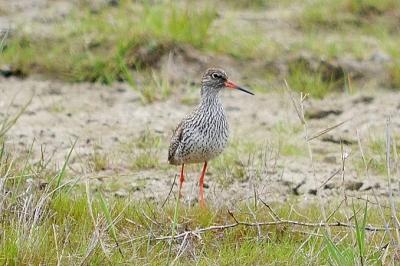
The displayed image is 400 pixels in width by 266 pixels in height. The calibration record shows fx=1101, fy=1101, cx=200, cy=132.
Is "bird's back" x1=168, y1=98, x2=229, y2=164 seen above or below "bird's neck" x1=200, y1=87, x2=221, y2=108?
below

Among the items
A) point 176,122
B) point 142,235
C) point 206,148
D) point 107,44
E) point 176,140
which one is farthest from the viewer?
point 107,44

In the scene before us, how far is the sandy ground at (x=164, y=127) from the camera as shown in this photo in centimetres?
801

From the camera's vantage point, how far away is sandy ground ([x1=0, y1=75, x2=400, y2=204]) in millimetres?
8008

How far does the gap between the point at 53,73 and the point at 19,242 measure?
4.93 m

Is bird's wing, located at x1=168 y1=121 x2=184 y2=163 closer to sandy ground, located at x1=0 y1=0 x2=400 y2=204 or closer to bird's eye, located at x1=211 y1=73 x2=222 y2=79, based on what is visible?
sandy ground, located at x1=0 y1=0 x2=400 y2=204

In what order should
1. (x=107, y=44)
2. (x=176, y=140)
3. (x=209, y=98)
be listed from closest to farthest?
(x=176, y=140)
(x=209, y=98)
(x=107, y=44)

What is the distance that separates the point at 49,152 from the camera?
864 cm

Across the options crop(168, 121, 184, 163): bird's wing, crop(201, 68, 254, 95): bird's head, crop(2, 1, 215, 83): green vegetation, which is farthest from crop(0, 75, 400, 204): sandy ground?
crop(201, 68, 254, 95): bird's head

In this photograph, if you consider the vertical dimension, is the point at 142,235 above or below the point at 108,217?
below

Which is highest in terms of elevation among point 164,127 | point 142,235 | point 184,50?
point 184,50

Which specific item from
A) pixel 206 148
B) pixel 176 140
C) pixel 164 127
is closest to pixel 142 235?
pixel 206 148

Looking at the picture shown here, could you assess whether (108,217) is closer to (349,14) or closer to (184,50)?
(184,50)

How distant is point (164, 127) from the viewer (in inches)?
376

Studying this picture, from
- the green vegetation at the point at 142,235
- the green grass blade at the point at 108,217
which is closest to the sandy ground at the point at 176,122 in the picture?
the green vegetation at the point at 142,235
